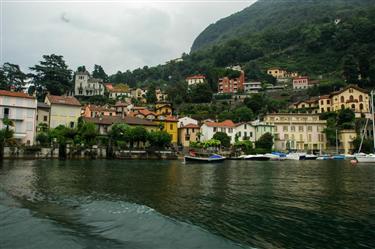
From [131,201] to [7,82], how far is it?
97863mm

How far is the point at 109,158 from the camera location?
63562 mm

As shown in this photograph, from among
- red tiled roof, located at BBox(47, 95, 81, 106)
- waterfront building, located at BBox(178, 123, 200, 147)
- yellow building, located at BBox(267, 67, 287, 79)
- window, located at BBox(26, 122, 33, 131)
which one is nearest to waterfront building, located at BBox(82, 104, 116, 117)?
red tiled roof, located at BBox(47, 95, 81, 106)

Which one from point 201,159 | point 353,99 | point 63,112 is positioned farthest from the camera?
point 353,99

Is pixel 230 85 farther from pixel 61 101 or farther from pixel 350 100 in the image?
pixel 61 101

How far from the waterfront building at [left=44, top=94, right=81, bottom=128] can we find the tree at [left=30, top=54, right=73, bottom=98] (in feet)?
92.8

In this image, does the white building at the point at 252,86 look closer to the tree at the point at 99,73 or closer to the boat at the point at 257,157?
the boat at the point at 257,157

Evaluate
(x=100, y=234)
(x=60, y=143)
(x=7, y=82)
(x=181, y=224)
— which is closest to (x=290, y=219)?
(x=181, y=224)

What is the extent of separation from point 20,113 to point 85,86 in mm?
67649

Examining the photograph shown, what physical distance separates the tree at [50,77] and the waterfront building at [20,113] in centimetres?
3771

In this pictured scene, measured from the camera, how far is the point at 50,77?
10219 cm

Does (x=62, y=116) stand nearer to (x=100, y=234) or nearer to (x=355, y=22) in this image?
(x=100, y=234)

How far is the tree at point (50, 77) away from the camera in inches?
3954

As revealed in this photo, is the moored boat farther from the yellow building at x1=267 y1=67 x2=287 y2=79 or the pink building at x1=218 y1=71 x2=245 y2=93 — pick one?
the yellow building at x1=267 y1=67 x2=287 y2=79

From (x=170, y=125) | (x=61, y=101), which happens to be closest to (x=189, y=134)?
(x=170, y=125)
